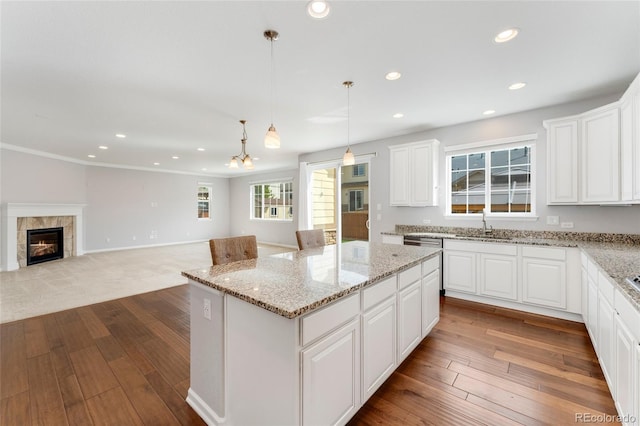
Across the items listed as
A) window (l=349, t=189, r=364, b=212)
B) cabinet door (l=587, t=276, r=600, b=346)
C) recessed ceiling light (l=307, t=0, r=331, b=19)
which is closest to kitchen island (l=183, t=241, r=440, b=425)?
cabinet door (l=587, t=276, r=600, b=346)

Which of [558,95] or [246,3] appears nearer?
[246,3]

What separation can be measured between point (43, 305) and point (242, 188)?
6.97 meters

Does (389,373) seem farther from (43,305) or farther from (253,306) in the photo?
(43,305)

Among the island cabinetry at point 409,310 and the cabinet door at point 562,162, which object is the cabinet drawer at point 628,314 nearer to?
the island cabinetry at point 409,310

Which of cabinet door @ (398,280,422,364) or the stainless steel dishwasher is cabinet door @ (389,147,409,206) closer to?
the stainless steel dishwasher

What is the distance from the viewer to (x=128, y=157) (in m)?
6.73

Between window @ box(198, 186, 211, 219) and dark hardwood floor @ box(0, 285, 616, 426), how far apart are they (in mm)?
7010

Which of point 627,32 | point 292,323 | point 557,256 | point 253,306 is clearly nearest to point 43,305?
point 253,306

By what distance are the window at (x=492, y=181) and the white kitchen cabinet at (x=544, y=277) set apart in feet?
2.71

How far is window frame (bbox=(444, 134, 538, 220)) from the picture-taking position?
12.0 ft

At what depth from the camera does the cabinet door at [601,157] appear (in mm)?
2783

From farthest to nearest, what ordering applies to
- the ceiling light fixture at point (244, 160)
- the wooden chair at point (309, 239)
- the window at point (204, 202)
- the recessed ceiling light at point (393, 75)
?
the window at point (204, 202)
the ceiling light fixture at point (244, 160)
the wooden chair at point (309, 239)
the recessed ceiling light at point (393, 75)

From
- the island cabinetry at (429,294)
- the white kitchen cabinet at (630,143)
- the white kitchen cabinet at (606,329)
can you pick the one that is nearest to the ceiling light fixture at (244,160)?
the island cabinetry at (429,294)

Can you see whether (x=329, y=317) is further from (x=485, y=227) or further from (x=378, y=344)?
(x=485, y=227)
